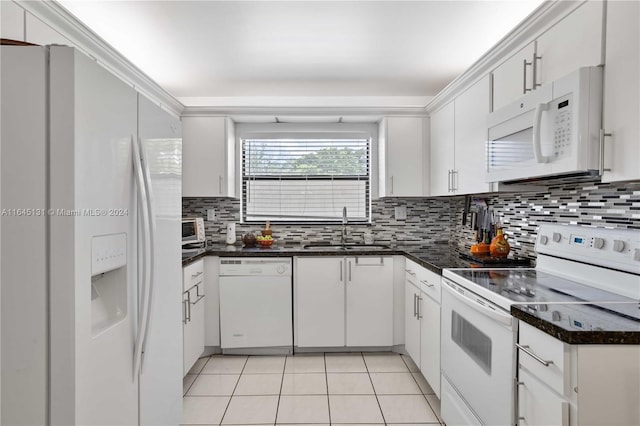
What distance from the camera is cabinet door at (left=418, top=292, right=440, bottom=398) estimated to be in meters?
2.21

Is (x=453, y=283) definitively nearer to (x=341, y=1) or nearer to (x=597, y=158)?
(x=597, y=158)

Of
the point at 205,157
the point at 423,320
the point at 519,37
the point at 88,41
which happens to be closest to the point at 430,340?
the point at 423,320

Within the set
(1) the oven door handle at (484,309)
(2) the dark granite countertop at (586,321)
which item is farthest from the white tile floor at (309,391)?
(2) the dark granite countertop at (586,321)

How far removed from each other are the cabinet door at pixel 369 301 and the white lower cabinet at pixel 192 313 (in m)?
1.21

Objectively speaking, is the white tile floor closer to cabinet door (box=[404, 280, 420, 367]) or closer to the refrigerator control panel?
cabinet door (box=[404, 280, 420, 367])

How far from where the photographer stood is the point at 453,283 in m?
1.88

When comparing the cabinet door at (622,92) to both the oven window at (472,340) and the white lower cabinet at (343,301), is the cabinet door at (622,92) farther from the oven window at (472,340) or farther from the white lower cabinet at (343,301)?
the white lower cabinet at (343,301)

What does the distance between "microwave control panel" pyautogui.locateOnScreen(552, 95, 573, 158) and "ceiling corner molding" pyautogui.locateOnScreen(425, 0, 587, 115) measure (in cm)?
41

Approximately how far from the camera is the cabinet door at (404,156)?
10.6 feet

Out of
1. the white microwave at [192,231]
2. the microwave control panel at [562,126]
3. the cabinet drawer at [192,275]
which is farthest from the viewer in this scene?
the white microwave at [192,231]

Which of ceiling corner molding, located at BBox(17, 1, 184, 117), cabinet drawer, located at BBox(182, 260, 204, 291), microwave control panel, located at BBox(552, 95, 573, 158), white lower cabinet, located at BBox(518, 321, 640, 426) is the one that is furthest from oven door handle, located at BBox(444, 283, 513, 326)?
ceiling corner molding, located at BBox(17, 1, 184, 117)

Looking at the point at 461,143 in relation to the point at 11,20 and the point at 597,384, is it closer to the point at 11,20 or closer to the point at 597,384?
the point at 597,384

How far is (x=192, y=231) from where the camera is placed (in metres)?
3.15

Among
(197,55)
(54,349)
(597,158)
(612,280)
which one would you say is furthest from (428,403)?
(197,55)
